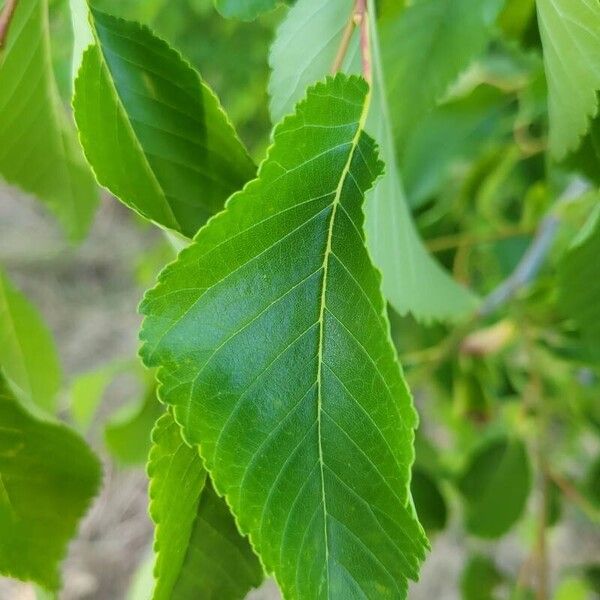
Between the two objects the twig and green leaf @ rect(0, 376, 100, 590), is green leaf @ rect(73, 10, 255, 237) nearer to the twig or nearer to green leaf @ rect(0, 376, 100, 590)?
green leaf @ rect(0, 376, 100, 590)

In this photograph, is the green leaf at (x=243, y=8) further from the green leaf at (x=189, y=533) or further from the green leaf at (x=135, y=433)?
the green leaf at (x=135, y=433)

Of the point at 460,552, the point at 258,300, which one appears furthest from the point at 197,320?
the point at 460,552

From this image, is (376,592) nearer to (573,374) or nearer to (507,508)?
(507,508)

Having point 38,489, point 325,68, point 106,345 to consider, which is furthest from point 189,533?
point 106,345

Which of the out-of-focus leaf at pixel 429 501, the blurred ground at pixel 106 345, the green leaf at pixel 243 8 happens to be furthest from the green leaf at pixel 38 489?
the blurred ground at pixel 106 345

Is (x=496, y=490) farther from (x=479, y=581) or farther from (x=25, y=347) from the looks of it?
(x=25, y=347)

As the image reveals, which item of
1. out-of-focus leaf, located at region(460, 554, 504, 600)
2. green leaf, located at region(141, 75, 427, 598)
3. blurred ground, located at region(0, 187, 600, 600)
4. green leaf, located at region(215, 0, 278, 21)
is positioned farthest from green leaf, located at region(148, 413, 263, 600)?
blurred ground, located at region(0, 187, 600, 600)

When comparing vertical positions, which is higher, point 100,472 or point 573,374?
point 573,374
